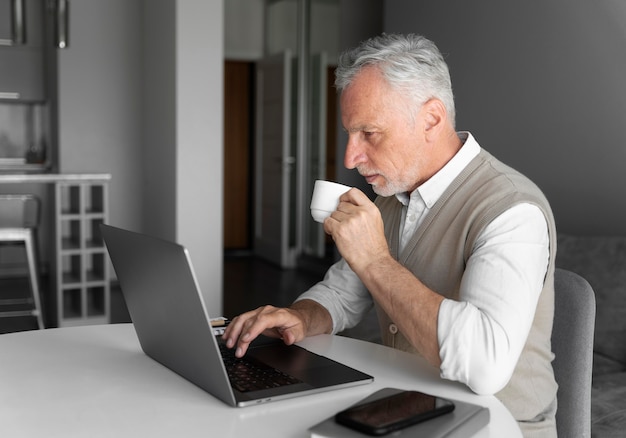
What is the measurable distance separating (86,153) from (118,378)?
5.29 meters

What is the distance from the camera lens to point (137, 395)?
3.80 ft

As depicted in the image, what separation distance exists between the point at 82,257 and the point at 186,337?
12.0 feet

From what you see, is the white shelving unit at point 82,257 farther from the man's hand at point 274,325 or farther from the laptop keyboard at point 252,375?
the laptop keyboard at point 252,375

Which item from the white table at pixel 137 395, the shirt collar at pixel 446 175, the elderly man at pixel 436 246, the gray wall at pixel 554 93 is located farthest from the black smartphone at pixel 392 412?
the gray wall at pixel 554 93

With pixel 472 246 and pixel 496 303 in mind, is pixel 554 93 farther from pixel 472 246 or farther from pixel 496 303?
pixel 496 303

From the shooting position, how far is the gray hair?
4.66 ft

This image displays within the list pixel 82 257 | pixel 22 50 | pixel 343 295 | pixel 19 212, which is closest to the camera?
pixel 343 295

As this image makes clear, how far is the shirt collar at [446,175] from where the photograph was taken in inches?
59.3

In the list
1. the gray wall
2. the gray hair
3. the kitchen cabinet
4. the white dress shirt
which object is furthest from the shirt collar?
the kitchen cabinet

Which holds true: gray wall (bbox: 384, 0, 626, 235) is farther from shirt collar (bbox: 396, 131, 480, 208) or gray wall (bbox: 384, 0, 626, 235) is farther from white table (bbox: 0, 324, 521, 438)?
white table (bbox: 0, 324, 521, 438)

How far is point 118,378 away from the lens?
125 cm

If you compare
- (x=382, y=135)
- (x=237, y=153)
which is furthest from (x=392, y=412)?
(x=237, y=153)

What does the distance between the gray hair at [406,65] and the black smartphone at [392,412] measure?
0.64 metres

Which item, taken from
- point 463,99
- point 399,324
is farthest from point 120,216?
point 399,324
